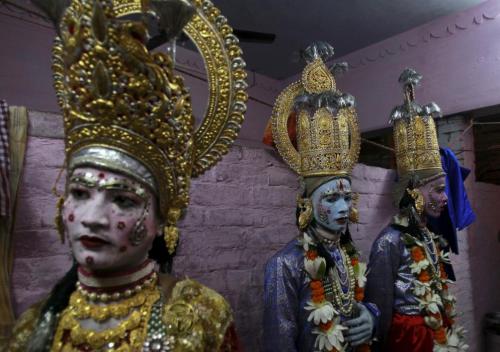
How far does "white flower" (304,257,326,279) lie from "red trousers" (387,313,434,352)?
2.87ft

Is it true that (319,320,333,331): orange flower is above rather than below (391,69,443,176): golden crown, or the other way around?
below

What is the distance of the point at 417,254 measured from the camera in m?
2.38

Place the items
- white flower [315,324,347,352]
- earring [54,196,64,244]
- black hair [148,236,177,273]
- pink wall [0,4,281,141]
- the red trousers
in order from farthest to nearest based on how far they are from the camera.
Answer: pink wall [0,4,281,141]
the red trousers
white flower [315,324,347,352]
black hair [148,236,177,273]
earring [54,196,64,244]

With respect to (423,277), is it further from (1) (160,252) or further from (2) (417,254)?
(1) (160,252)

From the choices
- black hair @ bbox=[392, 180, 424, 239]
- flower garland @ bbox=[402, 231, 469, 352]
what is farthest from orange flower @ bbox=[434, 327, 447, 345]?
black hair @ bbox=[392, 180, 424, 239]

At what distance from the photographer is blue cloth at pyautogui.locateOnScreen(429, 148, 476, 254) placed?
2.85m

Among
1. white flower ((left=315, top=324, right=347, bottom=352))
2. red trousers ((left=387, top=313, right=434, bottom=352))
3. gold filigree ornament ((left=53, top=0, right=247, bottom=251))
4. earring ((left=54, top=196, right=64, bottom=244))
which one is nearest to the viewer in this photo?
gold filigree ornament ((left=53, top=0, right=247, bottom=251))

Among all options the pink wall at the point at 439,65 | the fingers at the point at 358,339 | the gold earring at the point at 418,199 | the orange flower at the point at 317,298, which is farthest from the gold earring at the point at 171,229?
the pink wall at the point at 439,65

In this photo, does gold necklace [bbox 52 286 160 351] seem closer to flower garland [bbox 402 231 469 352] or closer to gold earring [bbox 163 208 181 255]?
gold earring [bbox 163 208 181 255]

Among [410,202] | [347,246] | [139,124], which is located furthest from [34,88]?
[410,202]

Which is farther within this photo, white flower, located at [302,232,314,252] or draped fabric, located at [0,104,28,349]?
white flower, located at [302,232,314,252]

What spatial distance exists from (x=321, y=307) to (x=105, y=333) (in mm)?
1021

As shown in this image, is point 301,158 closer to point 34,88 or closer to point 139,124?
point 139,124

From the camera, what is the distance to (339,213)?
1.87 m
